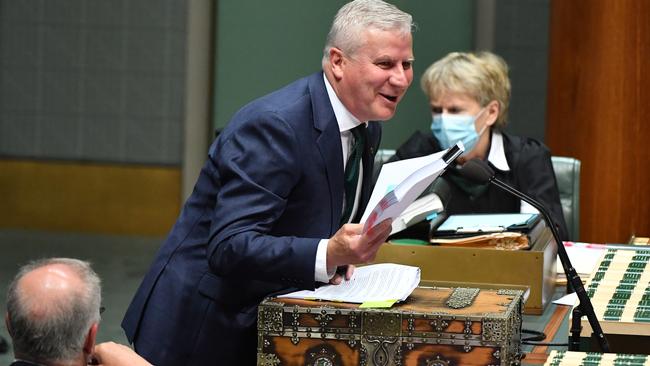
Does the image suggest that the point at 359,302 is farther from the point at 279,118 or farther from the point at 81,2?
the point at 81,2

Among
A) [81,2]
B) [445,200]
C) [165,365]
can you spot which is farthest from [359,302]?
[81,2]

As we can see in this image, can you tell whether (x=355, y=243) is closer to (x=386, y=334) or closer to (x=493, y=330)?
(x=386, y=334)

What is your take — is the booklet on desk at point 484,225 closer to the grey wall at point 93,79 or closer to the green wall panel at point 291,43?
the green wall panel at point 291,43

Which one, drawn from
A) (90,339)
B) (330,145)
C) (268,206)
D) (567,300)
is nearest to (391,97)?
(330,145)

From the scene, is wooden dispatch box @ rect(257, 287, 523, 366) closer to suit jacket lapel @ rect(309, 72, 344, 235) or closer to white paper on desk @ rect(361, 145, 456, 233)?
white paper on desk @ rect(361, 145, 456, 233)

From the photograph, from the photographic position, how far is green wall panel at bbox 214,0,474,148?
19.1ft

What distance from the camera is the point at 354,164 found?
276cm

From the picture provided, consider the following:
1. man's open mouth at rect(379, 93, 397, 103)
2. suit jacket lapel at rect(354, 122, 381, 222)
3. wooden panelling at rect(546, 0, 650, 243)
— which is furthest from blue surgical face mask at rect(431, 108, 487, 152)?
man's open mouth at rect(379, 93, 397, 103)

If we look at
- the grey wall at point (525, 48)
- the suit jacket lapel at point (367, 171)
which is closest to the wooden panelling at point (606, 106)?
the grey wall at point (525, 48)

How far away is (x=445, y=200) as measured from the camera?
139 inches

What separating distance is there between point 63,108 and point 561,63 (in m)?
3.62

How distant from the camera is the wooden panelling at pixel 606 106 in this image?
16.8 feet

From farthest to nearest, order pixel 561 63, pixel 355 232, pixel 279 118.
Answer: pixel 561 63 → pixel 279 118 → pixel 355 232

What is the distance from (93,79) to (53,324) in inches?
236
